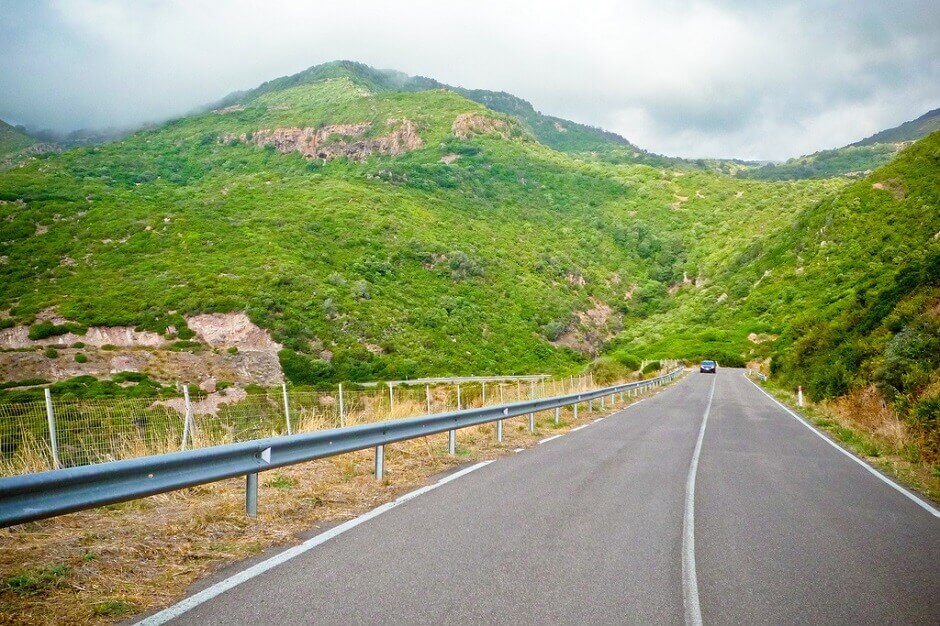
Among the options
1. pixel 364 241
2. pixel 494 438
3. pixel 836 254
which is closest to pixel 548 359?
pixel 364 241

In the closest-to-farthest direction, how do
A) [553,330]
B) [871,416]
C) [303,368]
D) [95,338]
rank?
1. [871,416]
2. [95,338]
3. [303,368]
4. [553,330]

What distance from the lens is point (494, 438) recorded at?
13523 mm

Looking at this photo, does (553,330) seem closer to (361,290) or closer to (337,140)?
(361,290)

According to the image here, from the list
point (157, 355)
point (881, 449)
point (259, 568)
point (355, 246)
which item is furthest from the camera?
point (355, 246)

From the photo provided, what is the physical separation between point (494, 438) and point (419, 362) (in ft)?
153

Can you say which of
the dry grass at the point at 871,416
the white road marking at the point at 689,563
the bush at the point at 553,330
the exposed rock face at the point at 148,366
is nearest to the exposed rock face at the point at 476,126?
the bush at the point at 553,330

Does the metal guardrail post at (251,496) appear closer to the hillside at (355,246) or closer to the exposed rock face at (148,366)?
the exposed rock face at (148,366)

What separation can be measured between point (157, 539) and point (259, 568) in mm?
1258

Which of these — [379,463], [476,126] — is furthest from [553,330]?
[476,126]

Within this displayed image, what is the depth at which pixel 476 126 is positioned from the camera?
150 m

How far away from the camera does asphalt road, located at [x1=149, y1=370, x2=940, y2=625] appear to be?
411 cm

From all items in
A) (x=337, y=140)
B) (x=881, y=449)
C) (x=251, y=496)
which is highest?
(x=337, y=140)

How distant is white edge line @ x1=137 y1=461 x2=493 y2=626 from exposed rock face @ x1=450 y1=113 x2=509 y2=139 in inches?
5607

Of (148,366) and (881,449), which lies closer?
(881,449)
